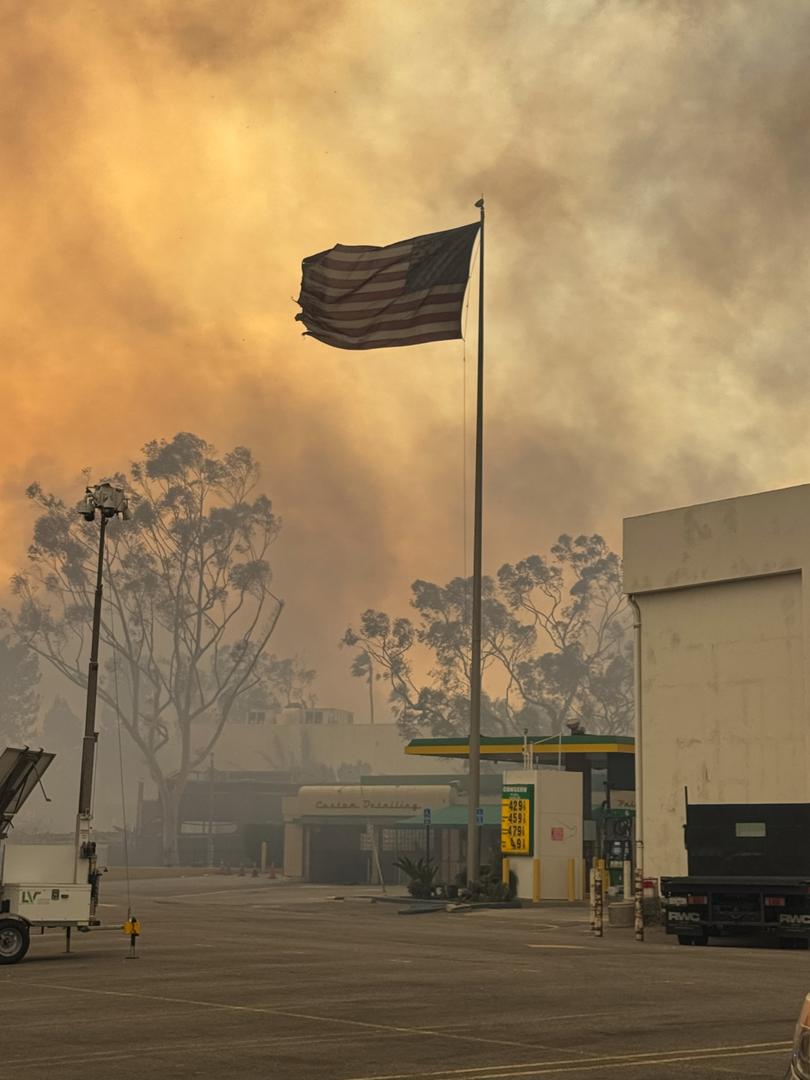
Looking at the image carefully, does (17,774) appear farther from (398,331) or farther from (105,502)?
(398,331)

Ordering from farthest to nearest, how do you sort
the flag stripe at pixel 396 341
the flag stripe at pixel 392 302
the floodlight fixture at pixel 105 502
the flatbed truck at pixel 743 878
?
the flag stripe at pixel 392 302
the flag stripe at pixel 396 341
the floodlight fixture at pixel 105 502
the flatbed truck at pixel 743 878

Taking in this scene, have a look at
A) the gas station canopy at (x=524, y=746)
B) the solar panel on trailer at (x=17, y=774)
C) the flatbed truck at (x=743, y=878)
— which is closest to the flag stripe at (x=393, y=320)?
the gas station canopy at (x=524, y=746)

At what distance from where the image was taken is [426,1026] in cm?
1452

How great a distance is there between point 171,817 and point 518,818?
2133 inches

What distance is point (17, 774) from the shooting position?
24078 mm

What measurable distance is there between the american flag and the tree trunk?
59565 millimetres

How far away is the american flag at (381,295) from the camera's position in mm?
40500

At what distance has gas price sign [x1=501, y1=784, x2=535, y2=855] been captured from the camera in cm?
A: 4622

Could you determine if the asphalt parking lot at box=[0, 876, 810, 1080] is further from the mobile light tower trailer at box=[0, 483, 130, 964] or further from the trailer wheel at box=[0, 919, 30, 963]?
the mobile light tower trailer at box=[0, 483, 130, 964]

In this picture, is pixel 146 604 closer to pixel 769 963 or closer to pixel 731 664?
pixel 731 664

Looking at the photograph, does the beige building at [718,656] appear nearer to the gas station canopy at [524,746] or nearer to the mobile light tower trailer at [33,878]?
the gas station canopy at [524,746]

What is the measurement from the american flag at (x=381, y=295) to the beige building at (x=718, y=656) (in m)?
7.53

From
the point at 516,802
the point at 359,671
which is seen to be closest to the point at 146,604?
the point at 359,671

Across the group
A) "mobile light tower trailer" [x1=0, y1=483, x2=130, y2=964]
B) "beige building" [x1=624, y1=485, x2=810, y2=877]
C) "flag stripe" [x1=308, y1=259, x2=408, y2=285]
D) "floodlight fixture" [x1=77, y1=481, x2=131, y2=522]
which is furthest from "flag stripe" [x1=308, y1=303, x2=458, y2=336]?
"mobile light tower trailer" [x1=0, y1=483, x2=130, y2=964]
